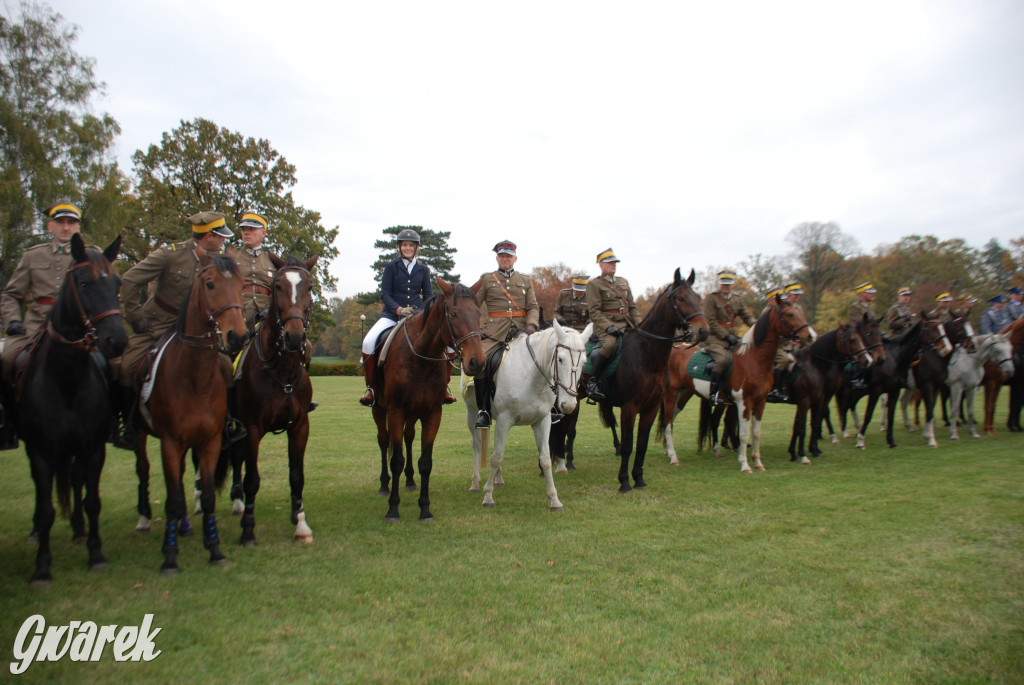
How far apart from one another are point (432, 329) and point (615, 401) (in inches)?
155

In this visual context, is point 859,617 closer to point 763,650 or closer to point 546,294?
point 763,650

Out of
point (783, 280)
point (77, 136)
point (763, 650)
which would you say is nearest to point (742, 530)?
point (763, 650)

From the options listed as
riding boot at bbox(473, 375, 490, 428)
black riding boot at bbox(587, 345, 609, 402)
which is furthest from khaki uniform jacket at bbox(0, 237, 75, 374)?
black riding boot at bbox(587, 345, 609, 402)

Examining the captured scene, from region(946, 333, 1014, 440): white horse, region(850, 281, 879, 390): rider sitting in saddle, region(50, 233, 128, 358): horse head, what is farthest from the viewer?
region(946, 333, 1014, 440): white horse

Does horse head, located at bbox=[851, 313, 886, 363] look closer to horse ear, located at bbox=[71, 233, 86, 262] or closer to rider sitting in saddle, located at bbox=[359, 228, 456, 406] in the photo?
rider sitting in saddle, located at bbox=[359, 228, 456, 406]

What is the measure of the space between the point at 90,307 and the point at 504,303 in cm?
523

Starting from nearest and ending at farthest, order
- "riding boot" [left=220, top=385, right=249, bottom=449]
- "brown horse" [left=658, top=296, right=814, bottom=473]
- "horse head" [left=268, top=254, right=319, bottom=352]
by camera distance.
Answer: "horse head" [left=268, top=254, right=319, bottom=352] → "riding boot" [left=220, top=385, right=249, bottom=449] → "brown horse" [left=658, top=296, right=814, bottom=473]

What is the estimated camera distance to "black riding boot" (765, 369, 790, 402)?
39.4ft

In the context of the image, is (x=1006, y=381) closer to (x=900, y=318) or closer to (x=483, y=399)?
(x=900, y=318)

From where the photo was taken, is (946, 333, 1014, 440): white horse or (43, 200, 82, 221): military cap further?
(946, 333, 1014, 440): white horse

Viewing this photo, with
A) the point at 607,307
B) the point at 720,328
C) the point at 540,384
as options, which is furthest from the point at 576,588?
the point at 720,328

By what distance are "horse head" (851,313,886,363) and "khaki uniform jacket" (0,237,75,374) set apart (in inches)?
519

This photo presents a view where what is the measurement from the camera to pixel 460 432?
1609 cm

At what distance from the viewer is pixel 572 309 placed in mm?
10789
